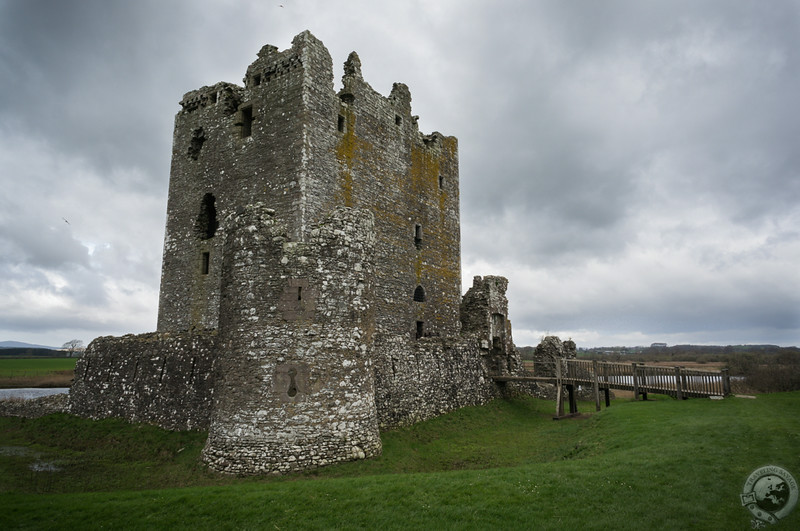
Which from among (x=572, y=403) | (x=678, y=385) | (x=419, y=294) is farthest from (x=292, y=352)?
(x=572, y=403)

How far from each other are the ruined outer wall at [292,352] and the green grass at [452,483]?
0.57m

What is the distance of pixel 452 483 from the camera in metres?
8.50

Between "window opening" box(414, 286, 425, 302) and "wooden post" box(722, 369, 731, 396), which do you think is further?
"window opening" box(414, 286, 425, 302)

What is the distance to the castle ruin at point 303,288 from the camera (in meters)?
10.7

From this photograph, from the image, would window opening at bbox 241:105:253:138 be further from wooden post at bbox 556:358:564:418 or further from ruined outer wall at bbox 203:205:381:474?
wooden post at bbox 556:358:564:418

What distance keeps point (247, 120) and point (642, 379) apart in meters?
18.1

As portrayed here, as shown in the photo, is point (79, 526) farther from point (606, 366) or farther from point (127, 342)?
point (606, 366)

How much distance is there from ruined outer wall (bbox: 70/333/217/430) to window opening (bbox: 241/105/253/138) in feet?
25.7

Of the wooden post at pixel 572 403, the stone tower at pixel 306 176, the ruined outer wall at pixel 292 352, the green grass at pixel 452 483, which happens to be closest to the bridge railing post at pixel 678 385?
the green grass at pixel 452 483

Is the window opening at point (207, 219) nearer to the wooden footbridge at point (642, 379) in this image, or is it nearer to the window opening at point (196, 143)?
the window opening at point (196, 143)

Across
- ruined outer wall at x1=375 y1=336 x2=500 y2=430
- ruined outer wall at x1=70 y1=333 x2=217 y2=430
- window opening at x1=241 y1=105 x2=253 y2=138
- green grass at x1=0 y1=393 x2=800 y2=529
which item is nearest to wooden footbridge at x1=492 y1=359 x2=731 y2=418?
green grass at x1=0 y1=393 x2=800 y2=529

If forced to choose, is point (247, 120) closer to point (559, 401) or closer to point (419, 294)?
point (419, 294)

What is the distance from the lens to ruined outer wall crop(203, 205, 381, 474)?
33.9ft

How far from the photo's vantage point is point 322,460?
10305 millimetres
